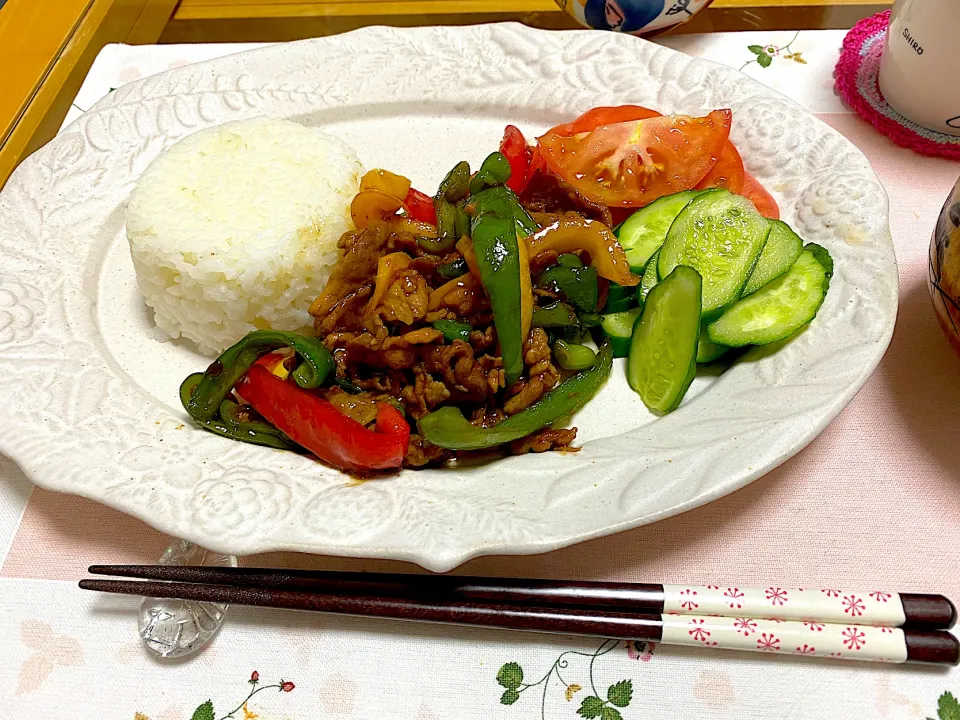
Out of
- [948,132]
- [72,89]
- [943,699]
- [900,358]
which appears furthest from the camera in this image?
[72,89]

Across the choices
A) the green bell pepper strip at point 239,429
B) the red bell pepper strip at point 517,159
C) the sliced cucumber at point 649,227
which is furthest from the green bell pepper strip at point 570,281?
the green bell pepper strip at point 239,429

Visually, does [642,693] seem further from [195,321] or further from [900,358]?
[195,321]

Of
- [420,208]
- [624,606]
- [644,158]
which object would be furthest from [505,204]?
[624,606]

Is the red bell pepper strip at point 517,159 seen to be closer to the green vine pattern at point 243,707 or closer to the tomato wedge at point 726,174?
the tomato wedge at point 726,174

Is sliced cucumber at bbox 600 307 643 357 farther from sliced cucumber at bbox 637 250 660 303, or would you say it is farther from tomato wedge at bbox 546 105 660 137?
tomato wedge at bbox 546 105 660 137

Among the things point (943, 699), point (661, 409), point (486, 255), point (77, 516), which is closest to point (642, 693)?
point (943, 699)

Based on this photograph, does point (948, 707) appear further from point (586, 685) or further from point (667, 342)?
point (667, 342)
